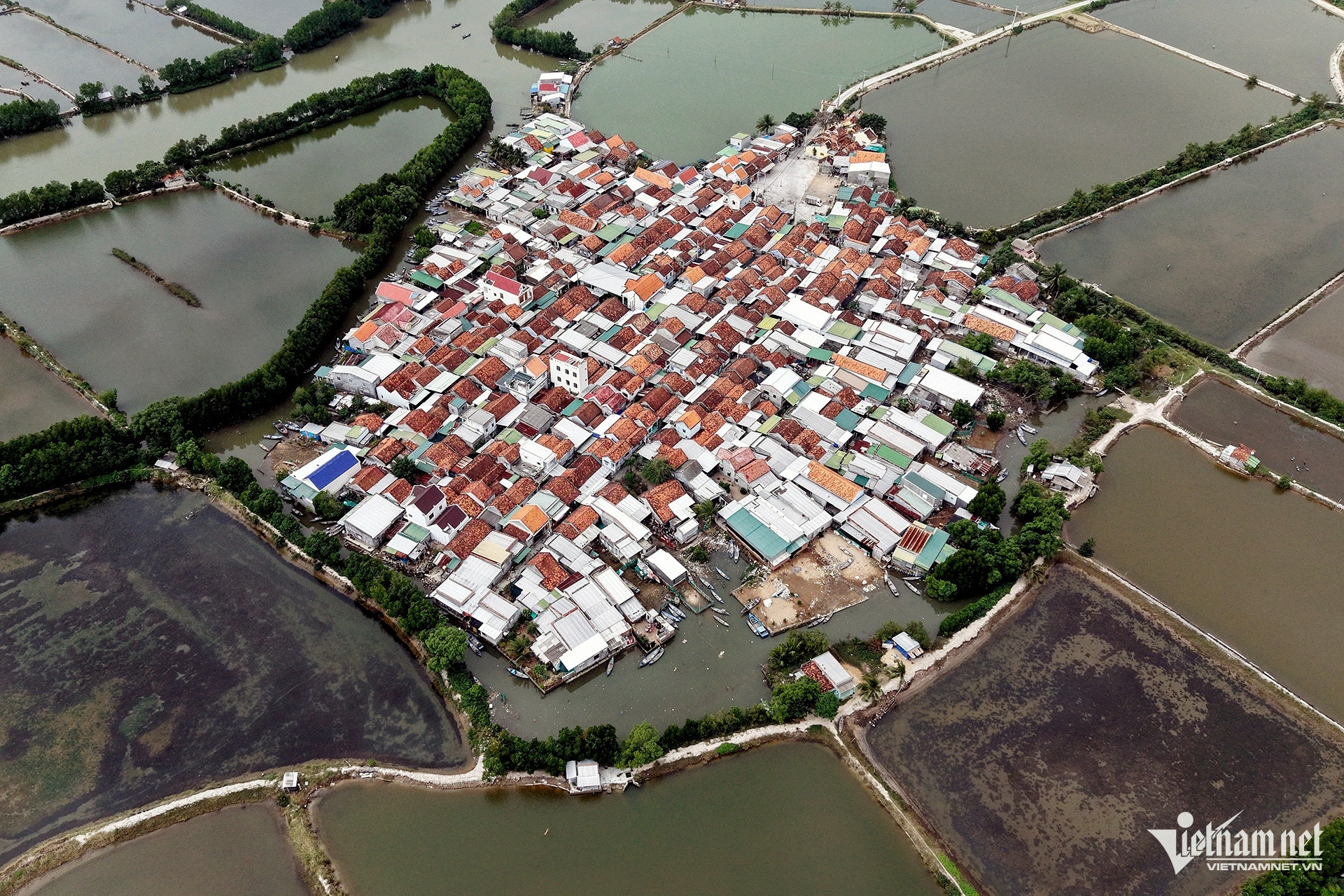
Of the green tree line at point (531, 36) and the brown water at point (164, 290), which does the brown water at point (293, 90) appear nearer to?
the green tree line at point (531, 36)

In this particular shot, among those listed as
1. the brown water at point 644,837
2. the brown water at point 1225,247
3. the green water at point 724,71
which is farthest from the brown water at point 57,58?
the brown water at point 1225,247

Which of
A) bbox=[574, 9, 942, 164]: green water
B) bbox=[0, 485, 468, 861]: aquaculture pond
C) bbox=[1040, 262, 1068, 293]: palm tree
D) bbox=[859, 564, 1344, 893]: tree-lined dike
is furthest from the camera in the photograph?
bbox=[574, 9, 942, 164]: green water

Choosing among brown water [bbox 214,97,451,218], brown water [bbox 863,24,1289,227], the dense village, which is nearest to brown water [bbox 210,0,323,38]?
brown water [bbox 214,97,451,218]

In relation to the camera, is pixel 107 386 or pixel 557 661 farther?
pixel 107 386

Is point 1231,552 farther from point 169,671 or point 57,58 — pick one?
point 57,58

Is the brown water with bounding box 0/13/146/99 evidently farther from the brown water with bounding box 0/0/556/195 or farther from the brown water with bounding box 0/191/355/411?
the brown water with bounding box 0/191/355/411

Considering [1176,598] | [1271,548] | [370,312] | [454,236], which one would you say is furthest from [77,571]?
[1271,548]

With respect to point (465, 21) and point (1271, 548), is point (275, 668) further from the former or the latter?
point (465, 21)
